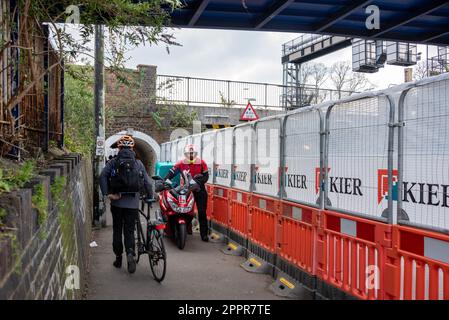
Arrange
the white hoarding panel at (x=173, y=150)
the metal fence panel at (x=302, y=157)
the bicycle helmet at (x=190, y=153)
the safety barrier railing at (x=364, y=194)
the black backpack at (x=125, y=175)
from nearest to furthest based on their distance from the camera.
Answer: the safety barrier railing at (x=364, y=194) < the metal fence panel at (x=302, y=157) < the black backpack at (x=125, y=175) < the bicycle helmet at (x=190, y=153) < the white hoarding panel at (x=173, y=150)

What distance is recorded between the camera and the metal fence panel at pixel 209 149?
11.3 m

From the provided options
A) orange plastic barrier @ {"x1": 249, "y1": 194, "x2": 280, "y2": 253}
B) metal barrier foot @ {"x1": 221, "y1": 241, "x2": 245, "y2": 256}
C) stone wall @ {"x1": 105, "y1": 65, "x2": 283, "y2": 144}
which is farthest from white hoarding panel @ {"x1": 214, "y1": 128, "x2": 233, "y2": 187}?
stone wall @ {"x1": 105, "y1": 65, "x2": 283, "y2": 144}

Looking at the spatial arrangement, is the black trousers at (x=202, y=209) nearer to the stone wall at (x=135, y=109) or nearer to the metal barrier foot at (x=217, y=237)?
the metal barrier foot at (x=217, y=237)

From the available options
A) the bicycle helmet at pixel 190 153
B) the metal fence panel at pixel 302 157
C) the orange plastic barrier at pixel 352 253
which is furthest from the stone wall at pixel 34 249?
the bicycle helmet at pixel 190 153

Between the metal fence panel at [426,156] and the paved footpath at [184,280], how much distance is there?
2.59 metres

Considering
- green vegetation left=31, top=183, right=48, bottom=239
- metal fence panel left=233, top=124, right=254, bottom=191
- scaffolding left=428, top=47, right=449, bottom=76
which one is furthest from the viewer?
scaffolding left=428, top=47, right=449, bottom=76

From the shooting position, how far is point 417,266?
13.3 ft

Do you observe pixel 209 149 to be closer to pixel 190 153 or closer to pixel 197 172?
pixel 197 172

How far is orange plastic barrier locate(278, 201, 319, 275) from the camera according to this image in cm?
593

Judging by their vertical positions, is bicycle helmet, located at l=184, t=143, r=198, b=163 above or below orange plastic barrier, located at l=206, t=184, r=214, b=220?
above

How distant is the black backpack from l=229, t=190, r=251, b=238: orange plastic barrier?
238 centimetres

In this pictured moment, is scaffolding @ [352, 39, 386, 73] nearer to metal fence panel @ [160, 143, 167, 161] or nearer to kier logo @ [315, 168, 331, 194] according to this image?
metal fence panel @ [160, 143, 167, 161]

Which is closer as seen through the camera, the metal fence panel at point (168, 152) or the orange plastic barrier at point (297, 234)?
the orange plastic barrier at point (297, 234)

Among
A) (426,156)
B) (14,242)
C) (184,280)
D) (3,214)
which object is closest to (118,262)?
(184,280)
